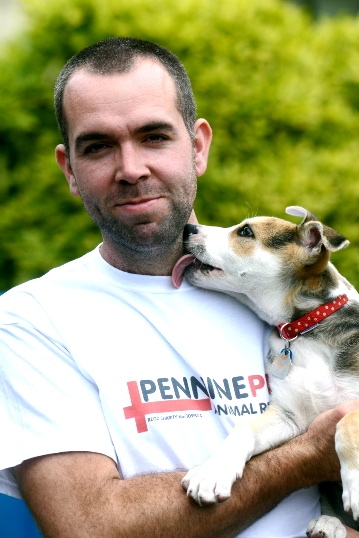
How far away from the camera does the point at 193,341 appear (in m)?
2.99

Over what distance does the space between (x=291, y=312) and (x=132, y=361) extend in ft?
2.39

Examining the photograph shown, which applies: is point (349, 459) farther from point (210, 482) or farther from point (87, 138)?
point (87, 138)

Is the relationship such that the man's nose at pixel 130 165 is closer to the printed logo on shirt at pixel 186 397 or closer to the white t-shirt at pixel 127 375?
the white t-shirt at pixel 127 375

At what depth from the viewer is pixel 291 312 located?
3293mm

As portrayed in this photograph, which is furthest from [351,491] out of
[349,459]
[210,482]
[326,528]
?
[210,482]

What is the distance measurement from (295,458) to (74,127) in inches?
56.7

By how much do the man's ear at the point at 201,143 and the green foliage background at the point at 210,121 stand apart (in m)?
2.40

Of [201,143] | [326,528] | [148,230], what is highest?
[201,143]

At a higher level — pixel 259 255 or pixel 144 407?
pixel 259 255

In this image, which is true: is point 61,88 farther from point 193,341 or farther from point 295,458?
point 295,458

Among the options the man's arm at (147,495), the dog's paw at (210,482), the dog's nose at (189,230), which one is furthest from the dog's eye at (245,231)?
the dog's paw at (210,482)

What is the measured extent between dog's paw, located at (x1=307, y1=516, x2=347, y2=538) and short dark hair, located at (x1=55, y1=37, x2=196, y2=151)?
151 cm

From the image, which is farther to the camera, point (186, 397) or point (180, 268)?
point (180, 268)

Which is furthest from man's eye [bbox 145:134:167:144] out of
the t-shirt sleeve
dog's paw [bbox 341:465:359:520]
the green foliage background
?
the green foliage background
